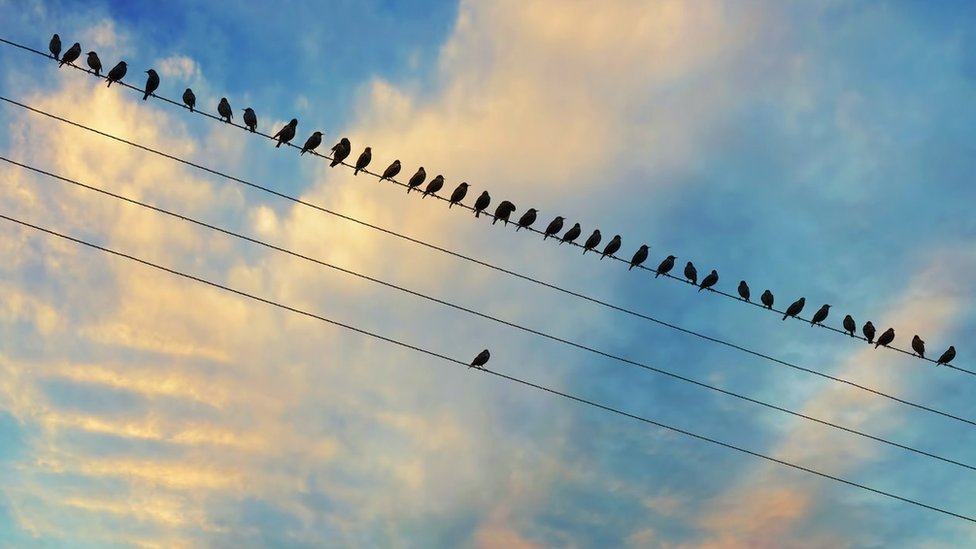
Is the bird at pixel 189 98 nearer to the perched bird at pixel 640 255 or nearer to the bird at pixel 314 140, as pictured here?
the bird at pixel 314 140

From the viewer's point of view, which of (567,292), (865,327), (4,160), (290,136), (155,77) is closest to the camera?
(4,160)

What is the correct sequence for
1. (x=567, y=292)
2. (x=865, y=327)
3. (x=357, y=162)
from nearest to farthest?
(x=567, y=292), (x=357, y=162), (x=865, y=327)

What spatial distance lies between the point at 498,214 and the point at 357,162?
418 centimetres

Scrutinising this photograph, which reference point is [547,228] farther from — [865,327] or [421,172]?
[865,327]

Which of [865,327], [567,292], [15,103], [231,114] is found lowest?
[567,292]

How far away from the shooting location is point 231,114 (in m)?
22.8

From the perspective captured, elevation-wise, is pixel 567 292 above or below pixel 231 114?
below

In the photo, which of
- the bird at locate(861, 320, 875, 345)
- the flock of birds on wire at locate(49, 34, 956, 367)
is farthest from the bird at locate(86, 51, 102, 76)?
the bird at locate(861, 320, 875, 345)

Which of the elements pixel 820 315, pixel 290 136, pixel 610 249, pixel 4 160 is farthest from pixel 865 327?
pixel 4 160

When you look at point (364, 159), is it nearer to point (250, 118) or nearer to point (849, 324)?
point (250, 118)

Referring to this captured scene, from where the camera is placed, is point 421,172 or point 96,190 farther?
point 421,172

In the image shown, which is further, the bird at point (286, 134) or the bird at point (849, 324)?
the bird at point (849, 324)

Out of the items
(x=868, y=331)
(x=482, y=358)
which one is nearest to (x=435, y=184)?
(x=482, y=358)

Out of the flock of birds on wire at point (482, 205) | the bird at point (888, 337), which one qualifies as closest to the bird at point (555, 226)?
the flock of birds on wire at point (482, 205)
